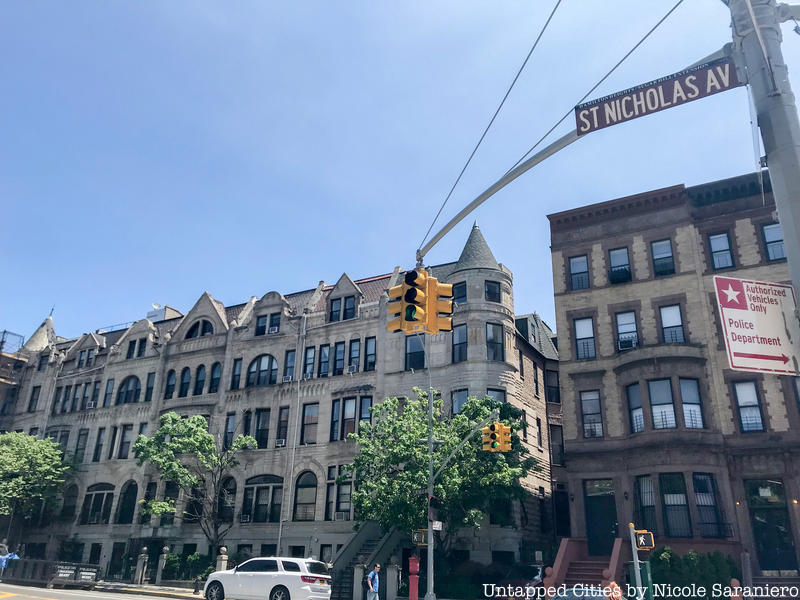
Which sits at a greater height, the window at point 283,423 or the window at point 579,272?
the window at point 579,272

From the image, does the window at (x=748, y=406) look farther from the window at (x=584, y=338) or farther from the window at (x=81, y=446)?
the window at (x=81, y=446)

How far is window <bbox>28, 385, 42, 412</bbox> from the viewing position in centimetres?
5512

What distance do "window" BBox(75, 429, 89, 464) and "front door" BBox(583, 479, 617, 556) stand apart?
3791 centimetres

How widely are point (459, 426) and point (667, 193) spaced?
16.1 m

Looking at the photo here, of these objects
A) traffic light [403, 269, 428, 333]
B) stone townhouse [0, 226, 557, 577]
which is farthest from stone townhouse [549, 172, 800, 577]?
traffic light [403, 269, 428, 333]

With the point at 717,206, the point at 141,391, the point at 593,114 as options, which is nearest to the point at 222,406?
the point at 141,391

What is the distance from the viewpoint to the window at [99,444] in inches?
1909

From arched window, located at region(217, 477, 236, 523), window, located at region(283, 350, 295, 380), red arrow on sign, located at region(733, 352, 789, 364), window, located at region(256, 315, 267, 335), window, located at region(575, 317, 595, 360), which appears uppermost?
window, located at region(256, 315, 267, 335)

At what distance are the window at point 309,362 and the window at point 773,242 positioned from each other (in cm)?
2643

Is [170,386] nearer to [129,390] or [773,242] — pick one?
[129,390]

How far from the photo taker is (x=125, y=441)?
4772 centimetres

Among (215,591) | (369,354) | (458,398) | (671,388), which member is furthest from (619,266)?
(215,591)

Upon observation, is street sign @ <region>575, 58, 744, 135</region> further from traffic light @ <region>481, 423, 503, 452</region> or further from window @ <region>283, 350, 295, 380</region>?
window @ <region>283, 350, 295, 380</region>

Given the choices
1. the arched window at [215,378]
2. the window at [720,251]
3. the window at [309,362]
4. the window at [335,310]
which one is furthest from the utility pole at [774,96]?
the arched window at [215,378]
